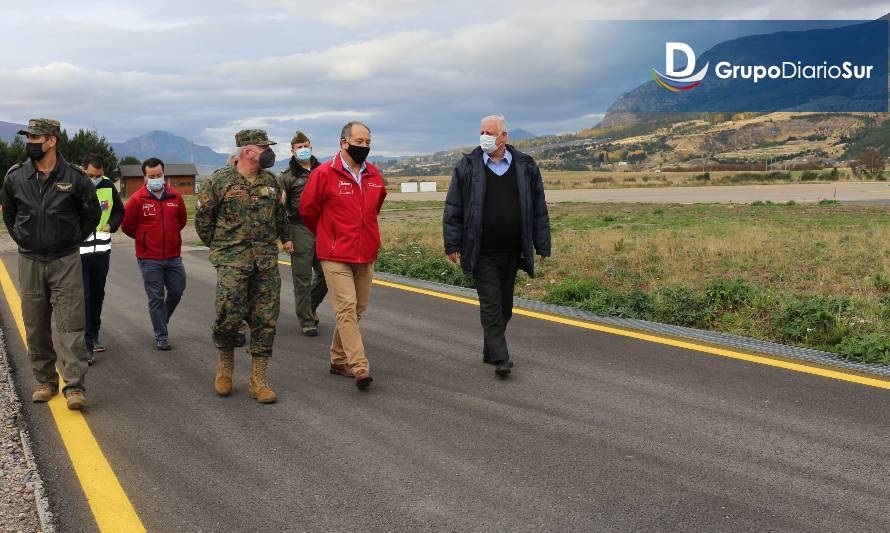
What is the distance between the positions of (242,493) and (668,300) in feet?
20.1

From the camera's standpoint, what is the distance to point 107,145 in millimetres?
88188

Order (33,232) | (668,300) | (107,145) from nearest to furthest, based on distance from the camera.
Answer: (33,232) → (668,300) → (107,145)

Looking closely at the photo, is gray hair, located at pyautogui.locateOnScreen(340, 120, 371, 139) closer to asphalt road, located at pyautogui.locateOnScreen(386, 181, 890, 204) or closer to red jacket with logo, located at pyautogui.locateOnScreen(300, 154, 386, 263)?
red jacket with logo, located at pyautogui.locateOnScreen(300, 154, 386, 263)

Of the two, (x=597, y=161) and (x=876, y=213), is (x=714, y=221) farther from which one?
(x=597, y=161)

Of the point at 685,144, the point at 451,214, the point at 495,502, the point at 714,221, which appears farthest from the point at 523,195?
the point at 685,144

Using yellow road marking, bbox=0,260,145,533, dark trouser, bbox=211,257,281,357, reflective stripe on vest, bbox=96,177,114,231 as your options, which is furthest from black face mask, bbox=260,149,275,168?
reflective stripe on vest, bbox=96,177,114,231

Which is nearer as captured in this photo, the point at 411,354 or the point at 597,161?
the point at 411,354

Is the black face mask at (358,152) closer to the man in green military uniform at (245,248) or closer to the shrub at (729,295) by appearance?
the man in green military uniform at (245,248)

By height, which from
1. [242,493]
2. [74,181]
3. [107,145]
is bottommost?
[242,493]

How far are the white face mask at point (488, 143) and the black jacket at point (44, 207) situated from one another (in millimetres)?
3155

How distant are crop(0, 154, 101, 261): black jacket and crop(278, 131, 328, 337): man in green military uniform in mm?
2327

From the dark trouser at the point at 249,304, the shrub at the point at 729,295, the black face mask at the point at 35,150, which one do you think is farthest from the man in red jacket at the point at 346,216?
the shrub at the point at 729,295

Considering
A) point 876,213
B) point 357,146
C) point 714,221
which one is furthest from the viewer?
point 876,213

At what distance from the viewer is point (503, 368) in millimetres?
6168
